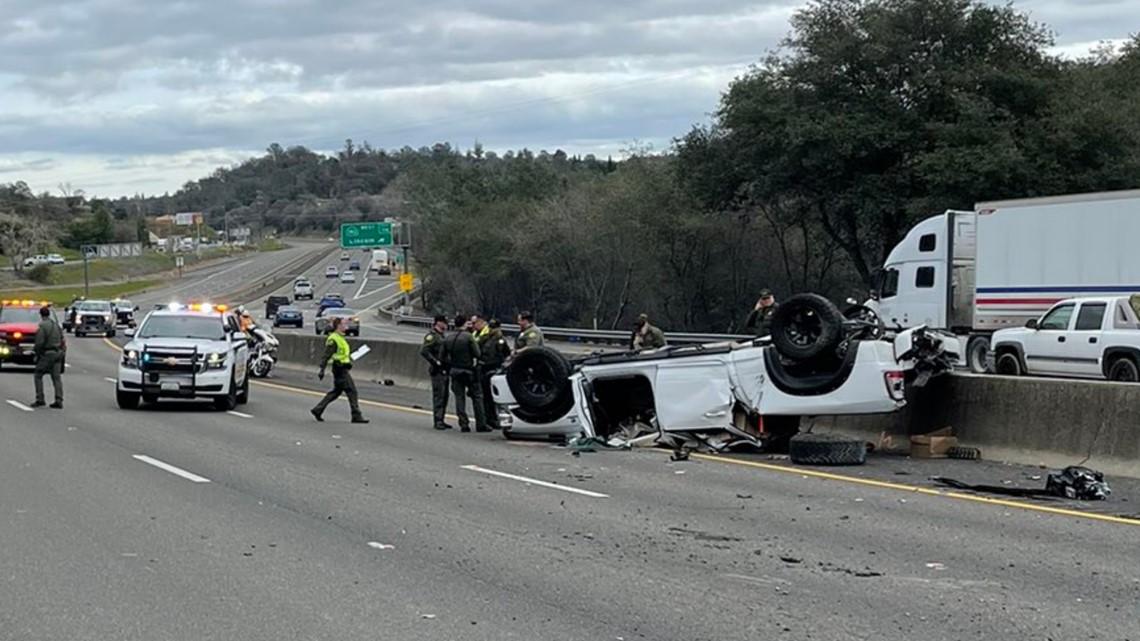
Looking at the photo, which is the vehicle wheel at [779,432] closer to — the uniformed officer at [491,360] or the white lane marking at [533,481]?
the white lane marking at [533,481]

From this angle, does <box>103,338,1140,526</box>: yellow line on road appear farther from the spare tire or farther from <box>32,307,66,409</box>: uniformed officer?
<box>32,307,66,409</box>: uniformed officer

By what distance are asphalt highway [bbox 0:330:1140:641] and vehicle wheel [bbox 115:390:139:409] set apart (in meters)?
6.54

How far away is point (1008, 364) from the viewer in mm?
24531

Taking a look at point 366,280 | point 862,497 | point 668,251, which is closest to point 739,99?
point 668,251

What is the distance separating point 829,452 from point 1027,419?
2250 millimetres

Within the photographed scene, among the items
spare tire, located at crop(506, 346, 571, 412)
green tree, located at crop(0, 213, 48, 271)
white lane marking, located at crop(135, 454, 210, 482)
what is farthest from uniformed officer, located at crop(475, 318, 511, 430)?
green tree, located at crop(0, 213, 48, 271)

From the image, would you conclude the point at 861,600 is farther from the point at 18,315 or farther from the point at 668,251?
the point at 668,251

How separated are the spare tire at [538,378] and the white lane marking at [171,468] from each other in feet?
16.3

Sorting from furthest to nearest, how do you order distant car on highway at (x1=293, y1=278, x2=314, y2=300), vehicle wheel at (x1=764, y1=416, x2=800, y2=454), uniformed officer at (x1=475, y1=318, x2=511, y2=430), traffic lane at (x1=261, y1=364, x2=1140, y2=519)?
distant car on highway at (x1=293, y1=278, x2=314, y2=300) → uniformed officer at (x1=475, y1=318, x2=511, y2=430) → vehicle wheel at (x1=764, y1=416, x2=800, y2=454) → traffic lane at (x1=261, y1=364, x2=1140, y2=519)

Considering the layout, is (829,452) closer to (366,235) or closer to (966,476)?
(966,476)

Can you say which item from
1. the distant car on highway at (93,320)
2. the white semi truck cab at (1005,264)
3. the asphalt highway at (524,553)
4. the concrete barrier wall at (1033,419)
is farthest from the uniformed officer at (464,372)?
the distant car on highway at (93,320)

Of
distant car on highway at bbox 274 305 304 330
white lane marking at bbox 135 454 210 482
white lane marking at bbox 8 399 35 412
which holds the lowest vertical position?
distant car on highway at bbox 274 305 304 330

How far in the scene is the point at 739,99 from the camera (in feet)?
161

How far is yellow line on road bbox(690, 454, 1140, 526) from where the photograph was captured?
1129cm
